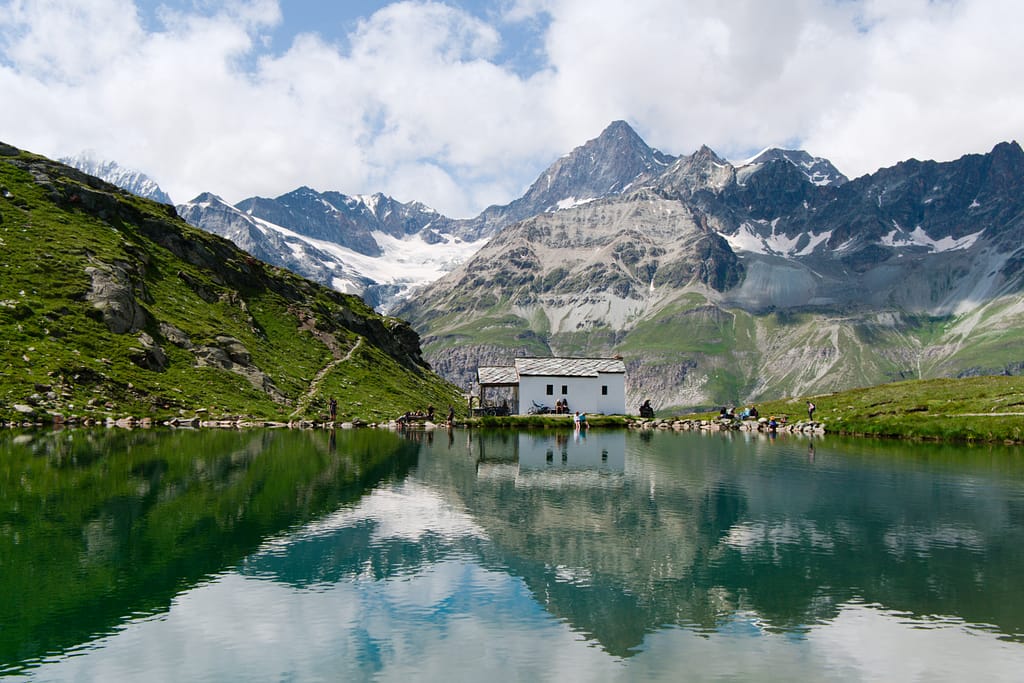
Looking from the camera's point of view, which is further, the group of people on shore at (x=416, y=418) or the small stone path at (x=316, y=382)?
the small stone path at (x=316, y=382)

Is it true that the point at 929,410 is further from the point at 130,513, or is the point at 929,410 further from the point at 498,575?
the point at 130,513

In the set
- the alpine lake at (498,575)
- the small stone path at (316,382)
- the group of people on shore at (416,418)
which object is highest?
the small stone path at (316,382)

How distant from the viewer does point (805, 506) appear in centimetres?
4003

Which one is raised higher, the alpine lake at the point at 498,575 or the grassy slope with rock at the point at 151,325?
the grassy slope with rock at the point at 151,325

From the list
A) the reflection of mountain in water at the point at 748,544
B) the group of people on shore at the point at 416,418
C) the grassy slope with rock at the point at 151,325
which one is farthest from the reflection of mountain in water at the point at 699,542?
the grassy slope with rock at the point at 151,325

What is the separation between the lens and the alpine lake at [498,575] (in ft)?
61.1

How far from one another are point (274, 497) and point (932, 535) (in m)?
33.5

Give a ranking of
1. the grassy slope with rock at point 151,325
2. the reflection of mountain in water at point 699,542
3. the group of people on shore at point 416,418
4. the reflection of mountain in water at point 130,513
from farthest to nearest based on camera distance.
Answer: the group of people on shore at point 416,418 < the grassy slope with rock at point 151,325 < the reflection of mountain in water at point 699,542 < the reflection of mountain in water at point 130,513

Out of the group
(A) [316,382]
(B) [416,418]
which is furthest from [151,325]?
(B) [416,418]

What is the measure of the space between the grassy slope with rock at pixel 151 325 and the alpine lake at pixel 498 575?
127 feet

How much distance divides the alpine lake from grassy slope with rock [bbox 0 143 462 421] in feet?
127

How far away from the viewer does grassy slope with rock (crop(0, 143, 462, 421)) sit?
280ft

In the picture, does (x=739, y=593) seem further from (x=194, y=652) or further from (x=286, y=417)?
(x=286, y=417)

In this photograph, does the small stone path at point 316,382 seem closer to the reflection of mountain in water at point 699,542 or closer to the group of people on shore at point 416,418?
the group of people on shore at point 416,418
